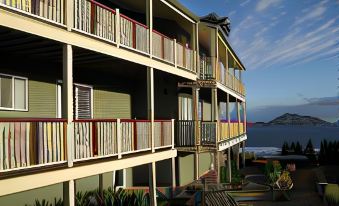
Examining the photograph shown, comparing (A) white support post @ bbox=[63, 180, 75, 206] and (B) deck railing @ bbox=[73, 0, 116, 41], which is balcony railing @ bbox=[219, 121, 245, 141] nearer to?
(B) deck railing @ bbox=[73, 0, 116, 41]

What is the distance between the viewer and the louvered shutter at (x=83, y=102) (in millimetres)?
16797

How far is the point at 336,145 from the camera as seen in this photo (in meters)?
40.9

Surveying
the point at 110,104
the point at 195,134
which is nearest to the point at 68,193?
the point at 110,104

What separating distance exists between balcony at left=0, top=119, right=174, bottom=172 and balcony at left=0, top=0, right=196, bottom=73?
2.53 m

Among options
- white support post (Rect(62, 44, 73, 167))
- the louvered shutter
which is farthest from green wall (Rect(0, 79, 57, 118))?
white support post (Rect(62, 44, 73, 167))

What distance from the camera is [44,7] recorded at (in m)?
10.2

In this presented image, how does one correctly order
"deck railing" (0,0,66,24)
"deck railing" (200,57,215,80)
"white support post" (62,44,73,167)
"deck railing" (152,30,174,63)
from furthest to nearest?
"deck railing" (200,57,215,80) → "deck railing" (152,30,174,63) → "white support post" (62,44,73,167) → "deck railing" (0,0,66,24)

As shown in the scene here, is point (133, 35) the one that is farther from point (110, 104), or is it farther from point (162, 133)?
point (110, 104)

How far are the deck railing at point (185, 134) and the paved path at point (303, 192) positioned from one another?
5751mm

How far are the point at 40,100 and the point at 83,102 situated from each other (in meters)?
2.93

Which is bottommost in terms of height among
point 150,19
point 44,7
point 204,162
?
point 204,162

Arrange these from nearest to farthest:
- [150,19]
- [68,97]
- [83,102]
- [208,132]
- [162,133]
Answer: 1. [68,97]
2. [150,19]
3. [83,102]
4. [162,133]
5. [208,132]

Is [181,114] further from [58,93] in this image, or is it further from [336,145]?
[336,145]

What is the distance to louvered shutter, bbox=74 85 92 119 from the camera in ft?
55.1
